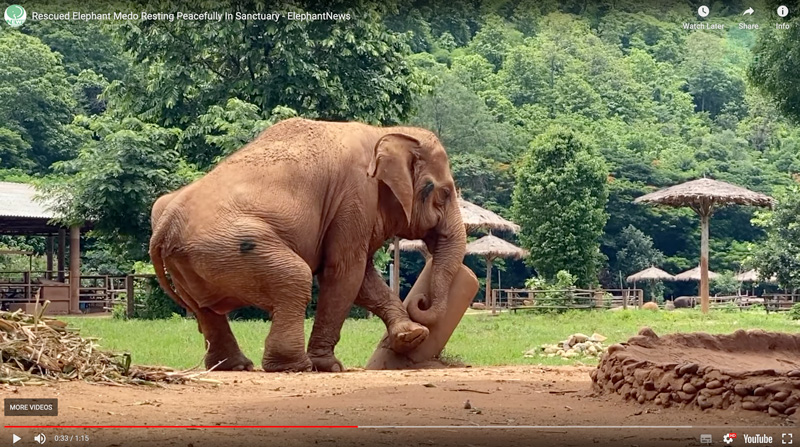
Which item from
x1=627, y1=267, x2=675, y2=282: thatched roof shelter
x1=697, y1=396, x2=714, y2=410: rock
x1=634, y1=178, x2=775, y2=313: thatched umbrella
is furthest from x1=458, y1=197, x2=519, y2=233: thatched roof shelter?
x1=697, y1=396, x2=714, y2=410: rock

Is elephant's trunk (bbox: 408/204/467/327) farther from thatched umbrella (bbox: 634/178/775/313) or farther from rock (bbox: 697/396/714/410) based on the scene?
thatched umbrella (bbox: 634/178/775/313)

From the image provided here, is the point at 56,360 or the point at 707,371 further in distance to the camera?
the point at 56,360

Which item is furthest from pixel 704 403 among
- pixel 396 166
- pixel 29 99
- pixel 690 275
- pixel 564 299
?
pixel 690 275

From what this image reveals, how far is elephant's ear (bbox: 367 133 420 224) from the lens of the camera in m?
9.32

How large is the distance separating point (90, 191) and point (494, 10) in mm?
10598

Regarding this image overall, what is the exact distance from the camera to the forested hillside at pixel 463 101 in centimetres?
808

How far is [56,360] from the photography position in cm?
685

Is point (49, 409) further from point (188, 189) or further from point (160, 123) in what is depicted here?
point (160, 123)

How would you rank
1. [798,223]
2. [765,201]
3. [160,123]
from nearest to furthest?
[160,123] → [765,201] → [798,223]

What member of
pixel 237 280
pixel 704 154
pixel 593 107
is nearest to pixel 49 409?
pixel 237 280

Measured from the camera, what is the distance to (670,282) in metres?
36.5

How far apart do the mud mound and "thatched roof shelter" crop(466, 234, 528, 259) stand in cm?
1889

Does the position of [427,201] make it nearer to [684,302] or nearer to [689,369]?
[689,369]

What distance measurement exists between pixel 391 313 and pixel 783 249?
1735 cm
